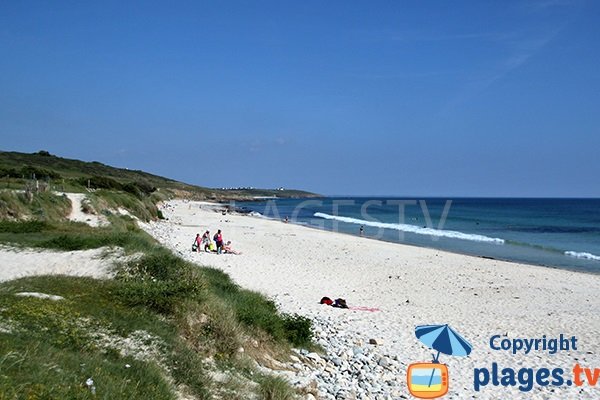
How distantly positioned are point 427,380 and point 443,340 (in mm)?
3052

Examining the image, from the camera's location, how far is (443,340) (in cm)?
1145

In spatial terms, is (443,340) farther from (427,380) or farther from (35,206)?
(35,206)

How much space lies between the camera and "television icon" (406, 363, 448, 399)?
797cm

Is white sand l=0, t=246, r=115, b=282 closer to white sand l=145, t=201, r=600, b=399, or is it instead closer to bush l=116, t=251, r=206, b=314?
bush l=116, t=251, r=206, b=314

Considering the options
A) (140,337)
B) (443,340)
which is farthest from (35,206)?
(443,340)

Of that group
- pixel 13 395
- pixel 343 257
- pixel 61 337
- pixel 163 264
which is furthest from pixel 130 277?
pixel 343 257

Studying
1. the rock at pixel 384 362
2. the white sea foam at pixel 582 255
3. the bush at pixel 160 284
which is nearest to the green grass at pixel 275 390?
the bush at pixel 160 284

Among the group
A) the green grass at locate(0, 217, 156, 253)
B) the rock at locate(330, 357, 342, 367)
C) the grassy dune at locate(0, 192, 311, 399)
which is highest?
the green grass at locate(0, 217, 156, 253)

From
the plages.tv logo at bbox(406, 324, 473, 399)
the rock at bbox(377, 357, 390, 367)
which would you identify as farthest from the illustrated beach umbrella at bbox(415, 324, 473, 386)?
the rock at bbox(377, 357, 390, 367)

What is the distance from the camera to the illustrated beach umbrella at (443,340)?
10492 millimetres

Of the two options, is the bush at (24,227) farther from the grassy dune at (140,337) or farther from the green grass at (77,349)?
the green grass at (77,349)

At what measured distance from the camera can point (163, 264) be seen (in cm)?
965

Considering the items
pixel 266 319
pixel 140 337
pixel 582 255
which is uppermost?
pixel 140 337

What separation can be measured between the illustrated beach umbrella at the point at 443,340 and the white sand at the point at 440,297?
0.22 metres
